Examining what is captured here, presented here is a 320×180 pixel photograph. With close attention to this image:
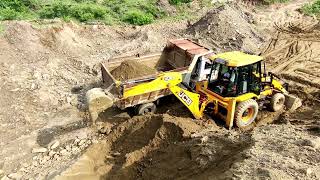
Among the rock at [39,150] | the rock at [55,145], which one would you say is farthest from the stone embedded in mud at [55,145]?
the rock at [39,150]

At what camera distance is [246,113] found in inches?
411

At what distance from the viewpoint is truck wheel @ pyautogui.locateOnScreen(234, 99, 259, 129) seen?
9.95 metres

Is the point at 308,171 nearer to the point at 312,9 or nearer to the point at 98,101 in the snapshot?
the point at 98,101

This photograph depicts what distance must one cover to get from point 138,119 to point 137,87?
3.08 ft

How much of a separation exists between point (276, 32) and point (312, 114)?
8.87 metres

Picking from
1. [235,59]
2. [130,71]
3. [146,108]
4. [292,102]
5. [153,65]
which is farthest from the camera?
[153,65]

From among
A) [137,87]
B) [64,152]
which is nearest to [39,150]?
[64,152]

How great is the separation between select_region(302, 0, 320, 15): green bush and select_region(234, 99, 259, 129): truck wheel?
13012 millimetres

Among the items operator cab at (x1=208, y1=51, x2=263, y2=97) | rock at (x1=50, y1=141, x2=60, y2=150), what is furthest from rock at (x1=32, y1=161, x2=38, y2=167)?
operator cab at (x1=208, y1=51, x2=263, y2=97)

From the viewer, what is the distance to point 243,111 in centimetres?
1002

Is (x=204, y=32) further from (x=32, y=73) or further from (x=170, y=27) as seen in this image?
(x=32, y=73)

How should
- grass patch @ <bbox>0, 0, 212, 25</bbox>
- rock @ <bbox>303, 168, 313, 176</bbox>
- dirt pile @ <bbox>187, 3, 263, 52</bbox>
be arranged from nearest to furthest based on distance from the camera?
rock @ <bbox>303, 168, 313, 176</bbox>, dirt pile @ <bbox>187, 3, 263, 52</bbox>, grass patch @ <bbox>0, 0, 212, 25</bbox>

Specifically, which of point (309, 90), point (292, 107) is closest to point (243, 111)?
point (292, 107)

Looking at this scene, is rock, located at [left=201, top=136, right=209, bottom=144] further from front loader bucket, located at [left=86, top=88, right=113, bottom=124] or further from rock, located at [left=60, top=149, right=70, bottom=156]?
rock, located at [left=60, top=149, right=70, bottom=156]
